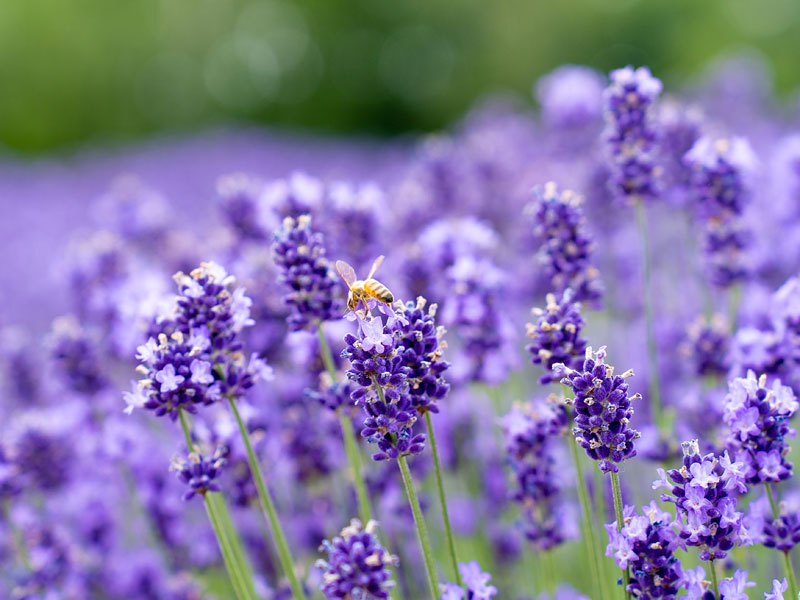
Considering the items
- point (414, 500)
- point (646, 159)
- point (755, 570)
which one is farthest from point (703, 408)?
point (414, 500)

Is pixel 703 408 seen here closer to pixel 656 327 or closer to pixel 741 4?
pixel 656 327

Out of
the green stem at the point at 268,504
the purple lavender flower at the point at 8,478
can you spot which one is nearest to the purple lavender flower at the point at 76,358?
the purple lavender flower at the point at 8,478

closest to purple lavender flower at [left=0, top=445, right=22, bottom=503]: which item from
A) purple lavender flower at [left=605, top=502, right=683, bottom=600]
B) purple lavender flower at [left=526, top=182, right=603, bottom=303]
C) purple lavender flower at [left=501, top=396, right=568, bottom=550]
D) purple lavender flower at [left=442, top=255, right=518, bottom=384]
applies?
purple lavender flower at [left=442, top=255, right=518, bottom=384]

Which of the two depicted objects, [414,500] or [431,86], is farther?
[431,86]

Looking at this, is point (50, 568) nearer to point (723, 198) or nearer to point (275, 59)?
point (723, 198)

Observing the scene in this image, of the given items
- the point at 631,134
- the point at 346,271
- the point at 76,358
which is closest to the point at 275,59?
the point at 76,358
